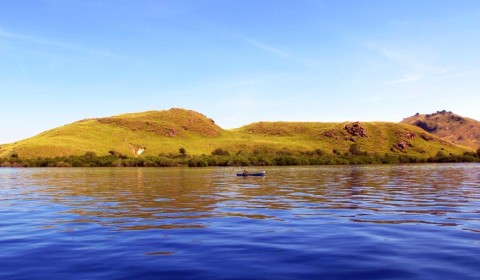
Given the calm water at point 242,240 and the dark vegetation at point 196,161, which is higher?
the dark vegetation at point 196,161

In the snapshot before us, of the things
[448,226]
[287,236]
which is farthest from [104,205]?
[448,226]

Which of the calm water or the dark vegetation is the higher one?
the dark vegetation

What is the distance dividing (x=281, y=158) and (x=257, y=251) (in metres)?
119

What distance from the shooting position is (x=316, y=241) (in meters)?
16.0

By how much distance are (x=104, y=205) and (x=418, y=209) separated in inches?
740

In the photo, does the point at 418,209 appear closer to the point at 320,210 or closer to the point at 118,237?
the point at 320,210

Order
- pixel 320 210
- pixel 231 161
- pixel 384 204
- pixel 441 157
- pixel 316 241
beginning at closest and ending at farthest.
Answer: pixel 316 241
pixel 320 210
pixel 384 204
pixel 231 161
pixel 441 157

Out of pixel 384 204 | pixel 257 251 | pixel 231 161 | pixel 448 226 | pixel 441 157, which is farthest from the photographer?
pixel 441 157

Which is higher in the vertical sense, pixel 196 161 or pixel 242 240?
pixel 196 161

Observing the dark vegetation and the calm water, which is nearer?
the calm water

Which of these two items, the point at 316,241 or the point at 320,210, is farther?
the point at 320,210

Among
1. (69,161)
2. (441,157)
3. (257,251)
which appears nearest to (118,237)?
(257,251)

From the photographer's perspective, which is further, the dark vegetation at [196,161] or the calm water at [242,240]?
the dark vegetation at [196,161]

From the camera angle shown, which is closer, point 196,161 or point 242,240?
point 242,240
